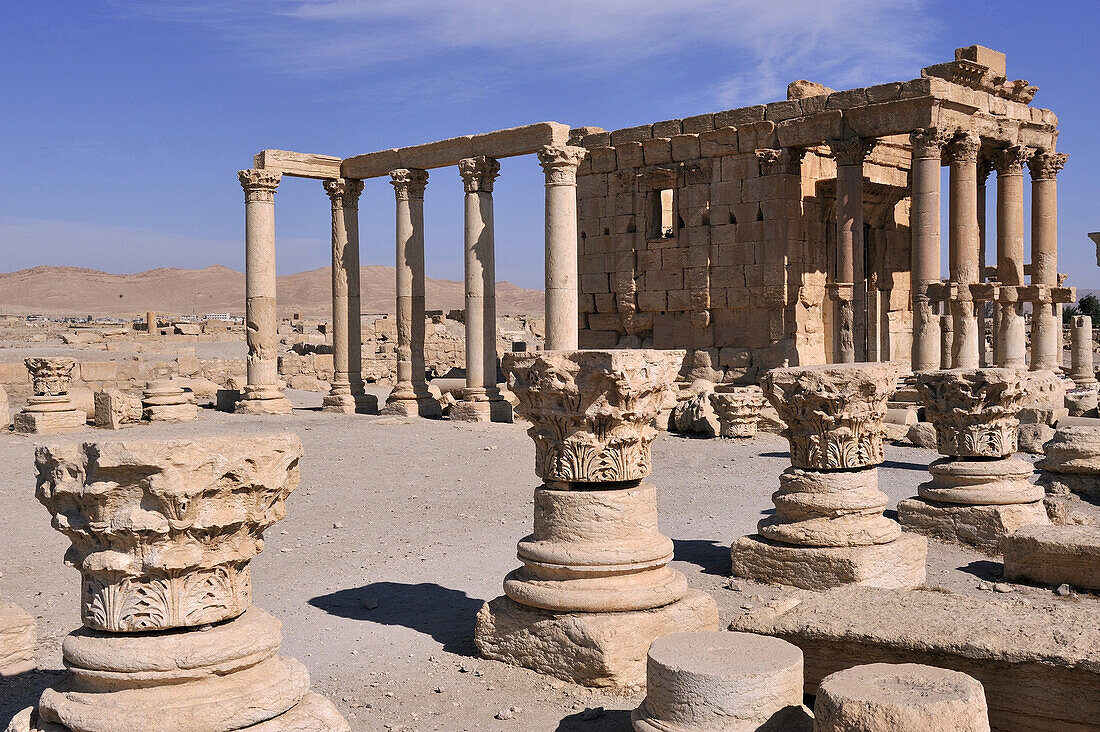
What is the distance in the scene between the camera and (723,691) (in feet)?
14.1

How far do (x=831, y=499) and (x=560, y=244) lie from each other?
10.9 m

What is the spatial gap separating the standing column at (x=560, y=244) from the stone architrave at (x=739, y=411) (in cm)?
300

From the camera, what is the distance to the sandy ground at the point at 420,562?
5.38m

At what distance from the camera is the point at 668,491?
1154 centimetres

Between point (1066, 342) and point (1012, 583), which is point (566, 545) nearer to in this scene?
point (1012, 583)

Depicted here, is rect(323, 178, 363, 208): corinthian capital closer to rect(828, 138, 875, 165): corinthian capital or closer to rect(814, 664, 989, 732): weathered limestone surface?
rect(828, 138, 875, 165): corinthian capital

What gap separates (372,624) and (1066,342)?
122 ft

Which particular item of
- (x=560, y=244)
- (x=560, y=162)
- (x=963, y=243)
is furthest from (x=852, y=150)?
(x=560, y=244)

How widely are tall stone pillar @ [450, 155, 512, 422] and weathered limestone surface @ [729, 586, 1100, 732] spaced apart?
45.6ft

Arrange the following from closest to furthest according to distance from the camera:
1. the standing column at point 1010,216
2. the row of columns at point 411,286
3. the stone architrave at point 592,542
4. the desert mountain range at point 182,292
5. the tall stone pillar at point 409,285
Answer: the stone architrave at point 592,542
the row of columns at point 411,286
the tall stone pillar at point 409,285
the standing column at point 1010,216
the desert mountain range at point 182,292

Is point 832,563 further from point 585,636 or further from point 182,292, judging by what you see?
point 182,292

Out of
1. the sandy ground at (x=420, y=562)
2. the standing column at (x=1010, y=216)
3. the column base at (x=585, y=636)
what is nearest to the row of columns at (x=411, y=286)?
the sandy ground at (x=420, y=562)

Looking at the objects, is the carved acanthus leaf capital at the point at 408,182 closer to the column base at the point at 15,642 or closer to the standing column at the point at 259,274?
the standing column at the point at 259,274

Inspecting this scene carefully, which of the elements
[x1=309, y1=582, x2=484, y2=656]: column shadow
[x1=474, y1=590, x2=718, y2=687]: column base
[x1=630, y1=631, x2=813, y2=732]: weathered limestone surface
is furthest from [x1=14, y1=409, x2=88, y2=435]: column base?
[x1=630, y1=631, x2=813, y2=732]: weathered limestone surface
